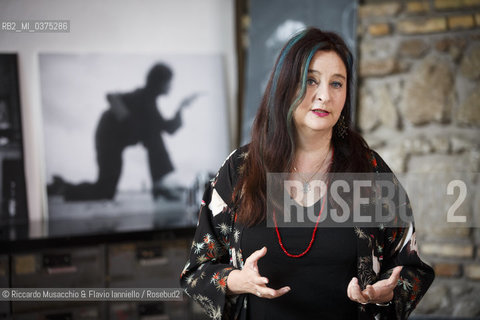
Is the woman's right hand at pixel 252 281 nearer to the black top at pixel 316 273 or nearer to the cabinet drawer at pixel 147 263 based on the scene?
the black top at pixel 316 273

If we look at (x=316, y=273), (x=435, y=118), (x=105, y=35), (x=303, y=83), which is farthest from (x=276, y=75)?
(x=105, y=35)

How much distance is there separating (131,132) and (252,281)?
1.73 meters

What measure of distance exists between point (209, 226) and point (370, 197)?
18.6 inches

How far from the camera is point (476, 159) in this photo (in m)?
2.49

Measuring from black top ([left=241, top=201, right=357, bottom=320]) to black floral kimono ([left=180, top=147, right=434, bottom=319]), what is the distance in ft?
0.12

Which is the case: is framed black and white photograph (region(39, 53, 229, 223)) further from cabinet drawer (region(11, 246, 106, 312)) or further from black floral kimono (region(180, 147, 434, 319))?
black floral kimono (region(180, 147, 434, 319))

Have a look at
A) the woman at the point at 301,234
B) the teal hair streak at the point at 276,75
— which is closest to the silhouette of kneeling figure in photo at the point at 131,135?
the woman at the point at 301,234

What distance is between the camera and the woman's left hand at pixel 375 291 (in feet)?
3.76

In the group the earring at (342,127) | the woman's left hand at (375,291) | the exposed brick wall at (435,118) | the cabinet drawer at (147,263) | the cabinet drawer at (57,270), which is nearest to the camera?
the woman's left hand at (375,291)

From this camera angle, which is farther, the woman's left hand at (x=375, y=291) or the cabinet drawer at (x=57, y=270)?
the cabinet drawer at (x=57, y=270)

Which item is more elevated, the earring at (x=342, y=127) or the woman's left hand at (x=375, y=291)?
the earring at (x=342, y=127)

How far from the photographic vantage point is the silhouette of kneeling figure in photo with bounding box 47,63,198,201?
2.64m

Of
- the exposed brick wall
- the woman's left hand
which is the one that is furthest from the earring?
the exposed brick wall

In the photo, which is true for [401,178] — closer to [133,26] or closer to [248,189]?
[248,189]
